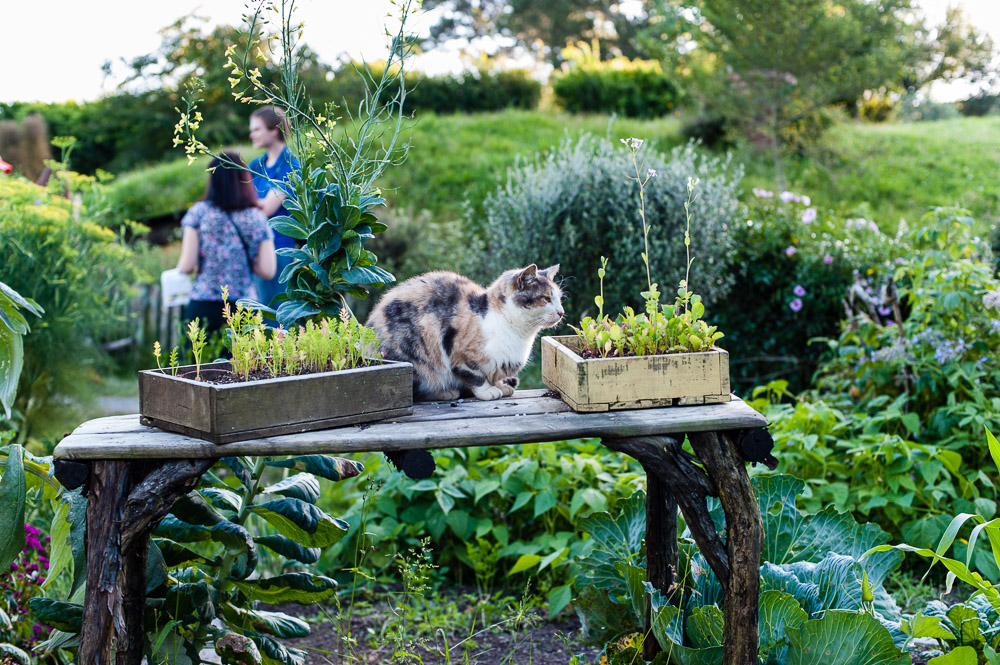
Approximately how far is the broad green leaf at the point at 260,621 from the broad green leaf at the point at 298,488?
15.2 inches

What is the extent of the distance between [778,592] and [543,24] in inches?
938

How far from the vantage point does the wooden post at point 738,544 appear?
197 cm

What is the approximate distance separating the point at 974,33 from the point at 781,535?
16519mm

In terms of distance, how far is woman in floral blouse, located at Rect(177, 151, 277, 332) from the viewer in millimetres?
4711

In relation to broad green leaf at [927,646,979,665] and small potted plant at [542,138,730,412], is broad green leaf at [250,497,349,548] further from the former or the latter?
broad green leaf at [927,646,979,665]

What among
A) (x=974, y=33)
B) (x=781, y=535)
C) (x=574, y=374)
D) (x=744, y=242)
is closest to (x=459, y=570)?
(x=781, y=535)

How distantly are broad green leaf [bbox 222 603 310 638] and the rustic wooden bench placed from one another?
42 centimetres

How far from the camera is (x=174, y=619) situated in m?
2.23

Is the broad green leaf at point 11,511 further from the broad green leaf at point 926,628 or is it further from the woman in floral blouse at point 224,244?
Answer: the woman in floral blouse at point 224,244

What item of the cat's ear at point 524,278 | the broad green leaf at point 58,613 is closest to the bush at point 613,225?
the cat's ear at point 524,278

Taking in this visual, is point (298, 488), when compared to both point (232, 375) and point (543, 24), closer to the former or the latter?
point (232, 375)

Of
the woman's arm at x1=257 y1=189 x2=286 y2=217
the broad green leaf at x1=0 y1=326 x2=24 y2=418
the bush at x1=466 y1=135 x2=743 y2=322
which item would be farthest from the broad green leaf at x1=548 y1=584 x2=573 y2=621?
the woman's arm at x1=257 y1=189 x2=286 y2=217

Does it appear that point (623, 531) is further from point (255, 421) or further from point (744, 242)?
point (744, 242)

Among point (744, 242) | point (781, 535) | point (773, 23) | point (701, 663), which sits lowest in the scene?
point (701, 663)
